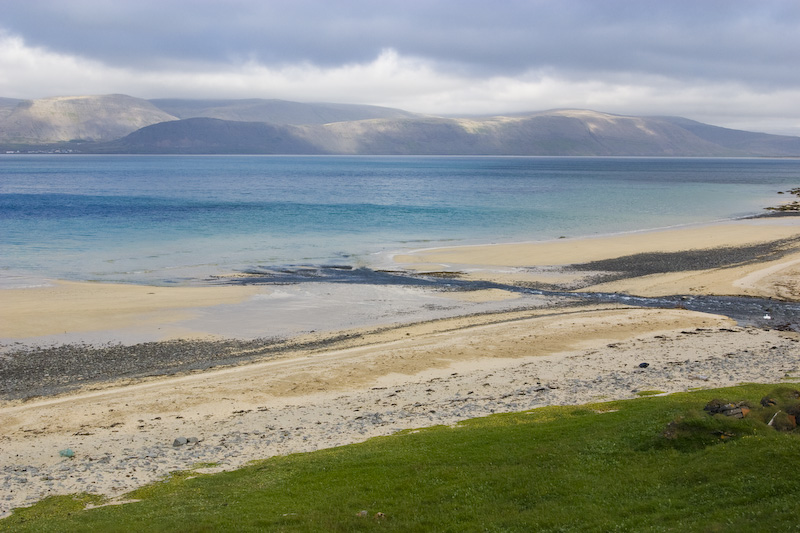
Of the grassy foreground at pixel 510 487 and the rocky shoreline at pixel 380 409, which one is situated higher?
the grassy foreground at pixel 510 487

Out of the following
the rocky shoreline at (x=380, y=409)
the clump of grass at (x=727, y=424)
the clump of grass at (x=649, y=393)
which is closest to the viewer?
the clump of grass at (x=727, y=424)

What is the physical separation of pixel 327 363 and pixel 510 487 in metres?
13.0

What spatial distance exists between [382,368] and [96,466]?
34.5 feet

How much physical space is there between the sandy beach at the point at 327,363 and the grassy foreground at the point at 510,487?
2.29 metres

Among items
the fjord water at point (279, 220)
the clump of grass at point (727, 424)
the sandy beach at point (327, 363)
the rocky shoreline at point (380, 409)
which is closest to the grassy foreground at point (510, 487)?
the clump of grass at point (727, 424)

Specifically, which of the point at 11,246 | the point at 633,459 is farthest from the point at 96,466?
the point at 11,246

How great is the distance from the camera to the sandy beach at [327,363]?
1711 cm

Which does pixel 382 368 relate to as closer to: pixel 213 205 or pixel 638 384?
pixel 638 384

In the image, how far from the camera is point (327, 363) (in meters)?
24.1

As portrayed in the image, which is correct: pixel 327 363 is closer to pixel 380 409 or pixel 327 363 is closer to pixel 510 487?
pixel 380 409

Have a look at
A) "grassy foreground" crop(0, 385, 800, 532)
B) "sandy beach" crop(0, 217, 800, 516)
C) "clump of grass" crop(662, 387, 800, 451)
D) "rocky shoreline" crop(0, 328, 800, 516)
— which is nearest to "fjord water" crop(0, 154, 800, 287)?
"sandy beach" crop(0, 217, 800, 516)

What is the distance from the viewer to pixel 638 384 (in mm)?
20578

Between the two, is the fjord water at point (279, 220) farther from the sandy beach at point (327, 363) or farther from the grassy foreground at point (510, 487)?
the grassy foreground at point (510, 487)

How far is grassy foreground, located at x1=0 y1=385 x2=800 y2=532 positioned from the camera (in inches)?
406
